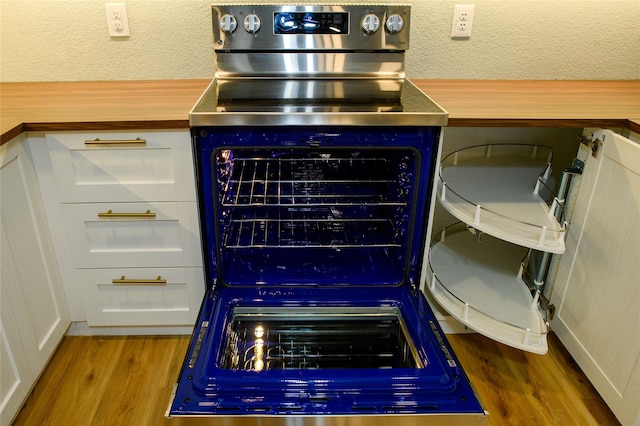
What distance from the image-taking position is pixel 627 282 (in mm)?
1397

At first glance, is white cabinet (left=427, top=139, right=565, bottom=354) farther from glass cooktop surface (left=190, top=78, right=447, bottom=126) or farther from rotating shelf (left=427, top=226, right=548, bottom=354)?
glass cooktop surface (left=190, top=78, right=447, bottom=126)

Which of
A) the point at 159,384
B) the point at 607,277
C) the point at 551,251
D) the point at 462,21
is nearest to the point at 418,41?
the point at 462,21

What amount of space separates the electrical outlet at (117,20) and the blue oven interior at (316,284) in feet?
2.29

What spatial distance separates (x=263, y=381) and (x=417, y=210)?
2.33ft

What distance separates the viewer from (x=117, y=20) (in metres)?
1.88

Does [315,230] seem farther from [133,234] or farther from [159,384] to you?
[159,384]

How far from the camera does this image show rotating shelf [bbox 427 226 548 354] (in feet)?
5.03

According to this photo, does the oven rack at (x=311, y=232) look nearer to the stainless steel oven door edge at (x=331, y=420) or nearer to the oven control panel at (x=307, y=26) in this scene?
the oven control panel at (x=307, y=26)

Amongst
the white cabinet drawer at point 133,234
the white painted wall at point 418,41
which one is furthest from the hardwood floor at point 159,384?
the white painted wall at point 418,41

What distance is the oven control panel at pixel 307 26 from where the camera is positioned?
1588 mm

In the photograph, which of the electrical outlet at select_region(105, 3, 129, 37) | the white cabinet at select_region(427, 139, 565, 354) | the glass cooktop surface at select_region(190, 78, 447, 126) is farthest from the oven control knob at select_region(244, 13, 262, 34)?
the white cabinet at select_region(427, 139, 565, 354)

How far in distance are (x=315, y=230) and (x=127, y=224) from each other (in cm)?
65

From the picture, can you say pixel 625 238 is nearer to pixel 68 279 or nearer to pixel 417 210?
pixel 417 210

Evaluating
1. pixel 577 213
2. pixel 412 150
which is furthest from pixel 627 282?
pixel 412 150
